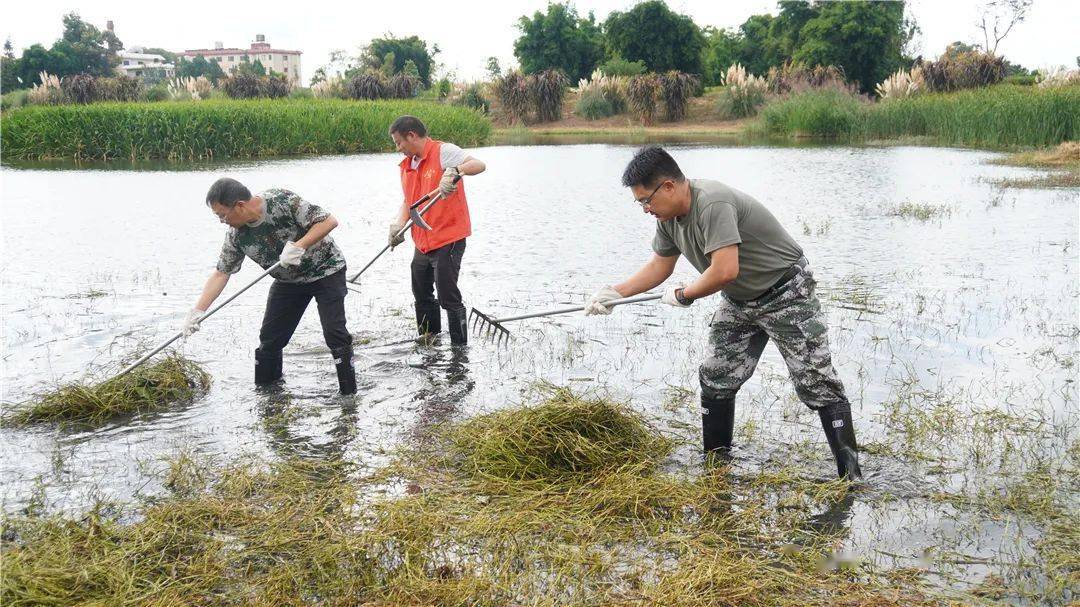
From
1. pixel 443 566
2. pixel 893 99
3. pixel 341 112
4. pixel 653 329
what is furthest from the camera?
pixel 893 99

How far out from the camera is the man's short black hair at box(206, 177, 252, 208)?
529 centimetres

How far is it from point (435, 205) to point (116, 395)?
8.35 feet

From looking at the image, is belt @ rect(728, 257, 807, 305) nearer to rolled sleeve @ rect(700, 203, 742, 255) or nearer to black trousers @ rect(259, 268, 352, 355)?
rolled sleeve @ rect(700, 203, 742, 255)

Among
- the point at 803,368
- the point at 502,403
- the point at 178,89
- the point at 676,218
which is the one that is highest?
the point at 178,89

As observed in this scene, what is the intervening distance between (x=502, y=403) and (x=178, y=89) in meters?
33.7

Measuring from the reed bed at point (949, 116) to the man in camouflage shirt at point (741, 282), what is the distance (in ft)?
67.4

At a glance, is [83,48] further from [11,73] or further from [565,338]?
[565,338]

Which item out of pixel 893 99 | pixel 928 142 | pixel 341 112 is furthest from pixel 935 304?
pixel 893 99

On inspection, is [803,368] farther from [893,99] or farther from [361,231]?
[893,99]

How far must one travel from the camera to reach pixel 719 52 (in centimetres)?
6241

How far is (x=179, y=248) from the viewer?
1183 cm

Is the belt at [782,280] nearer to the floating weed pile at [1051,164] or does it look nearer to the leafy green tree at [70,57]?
the floating weed pile at [1051,164]

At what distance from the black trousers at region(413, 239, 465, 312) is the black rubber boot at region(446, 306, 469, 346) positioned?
0.06 m

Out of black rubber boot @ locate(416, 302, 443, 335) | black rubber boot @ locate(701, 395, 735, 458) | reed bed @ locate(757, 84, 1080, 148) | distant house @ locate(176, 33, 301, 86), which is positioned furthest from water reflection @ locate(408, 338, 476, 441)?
distant house @ locate(176, 33, 301, 86)
